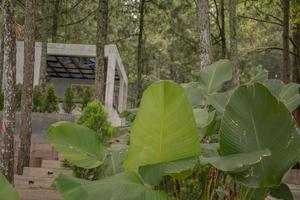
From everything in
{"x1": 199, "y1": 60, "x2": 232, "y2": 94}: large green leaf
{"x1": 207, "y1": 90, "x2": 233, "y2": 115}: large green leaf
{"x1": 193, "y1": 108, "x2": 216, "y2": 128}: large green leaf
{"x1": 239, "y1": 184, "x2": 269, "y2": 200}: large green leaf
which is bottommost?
{"x1": 239, "y1": 184, "x2": 269, "y2": 200}: large green leaf

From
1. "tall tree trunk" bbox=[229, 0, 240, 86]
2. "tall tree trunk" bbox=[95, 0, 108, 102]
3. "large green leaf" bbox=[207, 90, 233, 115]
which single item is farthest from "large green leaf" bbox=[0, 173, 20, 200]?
"tall tree trunk" bbox=[229, 0, 240, 86]

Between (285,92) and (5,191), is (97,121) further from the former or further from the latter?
(5,191)

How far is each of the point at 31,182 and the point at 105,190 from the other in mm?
7192

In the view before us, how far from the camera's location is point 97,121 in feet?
27.3

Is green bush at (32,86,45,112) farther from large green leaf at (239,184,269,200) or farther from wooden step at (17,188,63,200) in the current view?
large green leaf at (239,184,269,200)

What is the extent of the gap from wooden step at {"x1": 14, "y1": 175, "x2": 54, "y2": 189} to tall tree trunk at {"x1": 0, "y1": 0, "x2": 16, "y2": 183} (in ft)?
4.67

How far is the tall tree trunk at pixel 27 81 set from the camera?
416 inches

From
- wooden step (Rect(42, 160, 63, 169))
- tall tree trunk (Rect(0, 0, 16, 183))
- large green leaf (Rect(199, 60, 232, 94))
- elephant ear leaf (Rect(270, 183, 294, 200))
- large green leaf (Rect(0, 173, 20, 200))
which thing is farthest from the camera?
wooden step (Rect(42, 160, 63, 169))

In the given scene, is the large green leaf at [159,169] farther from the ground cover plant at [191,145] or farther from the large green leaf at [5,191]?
the large green leaf at [5,191]

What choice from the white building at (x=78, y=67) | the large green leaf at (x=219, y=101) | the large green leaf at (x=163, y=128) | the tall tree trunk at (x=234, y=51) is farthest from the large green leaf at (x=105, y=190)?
the white building at (x=78, y=67)

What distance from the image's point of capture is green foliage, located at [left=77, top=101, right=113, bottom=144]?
8.27m

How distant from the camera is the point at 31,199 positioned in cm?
815

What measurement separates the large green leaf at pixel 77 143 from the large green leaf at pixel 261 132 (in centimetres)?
102

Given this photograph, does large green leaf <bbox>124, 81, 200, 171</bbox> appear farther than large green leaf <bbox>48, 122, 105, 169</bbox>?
No
